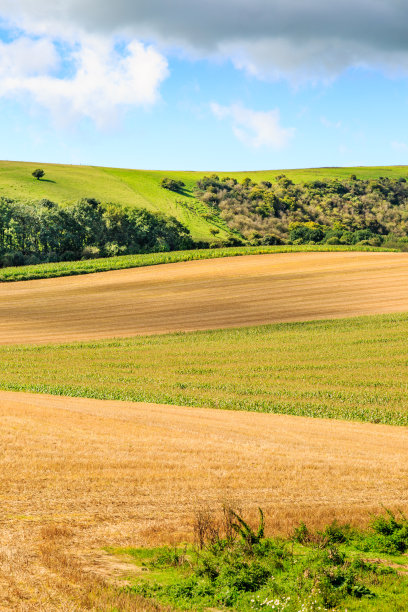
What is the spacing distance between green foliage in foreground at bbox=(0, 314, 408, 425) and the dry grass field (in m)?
5.09

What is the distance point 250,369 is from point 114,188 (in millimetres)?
109377

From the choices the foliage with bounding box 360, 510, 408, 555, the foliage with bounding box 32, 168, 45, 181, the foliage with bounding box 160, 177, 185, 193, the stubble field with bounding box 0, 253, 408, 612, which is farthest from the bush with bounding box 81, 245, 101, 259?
the foliage with bounding box 360, 510, 408, 555

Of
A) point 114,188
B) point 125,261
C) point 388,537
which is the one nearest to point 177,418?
point 388,537

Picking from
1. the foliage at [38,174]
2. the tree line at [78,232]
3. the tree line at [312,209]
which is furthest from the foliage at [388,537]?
the foliage at [38,174]

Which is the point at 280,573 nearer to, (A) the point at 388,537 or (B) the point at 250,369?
(A) the point at 388,537

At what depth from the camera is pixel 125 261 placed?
261 ft

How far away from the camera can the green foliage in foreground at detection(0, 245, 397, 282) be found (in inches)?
2911

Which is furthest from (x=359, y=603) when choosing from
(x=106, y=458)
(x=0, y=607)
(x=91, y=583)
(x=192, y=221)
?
(x=192, y=221)

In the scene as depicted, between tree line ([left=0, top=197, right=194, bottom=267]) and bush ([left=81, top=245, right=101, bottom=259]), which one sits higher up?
tree line ([left=0, top=197, right=194, bottom=267])

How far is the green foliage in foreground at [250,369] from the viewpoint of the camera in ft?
91.6

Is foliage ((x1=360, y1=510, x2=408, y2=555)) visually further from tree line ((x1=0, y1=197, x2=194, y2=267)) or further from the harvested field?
tree line ((x1=0, y1=197, x2=194, y2=267))

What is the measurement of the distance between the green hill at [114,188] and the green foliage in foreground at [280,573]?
9294cm

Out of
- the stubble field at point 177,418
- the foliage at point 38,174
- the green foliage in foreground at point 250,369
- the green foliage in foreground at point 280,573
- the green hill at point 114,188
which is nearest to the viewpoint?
the green foliage in foreground at point 280,573

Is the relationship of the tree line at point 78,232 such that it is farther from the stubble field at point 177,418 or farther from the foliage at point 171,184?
the foliage at point 171,184
